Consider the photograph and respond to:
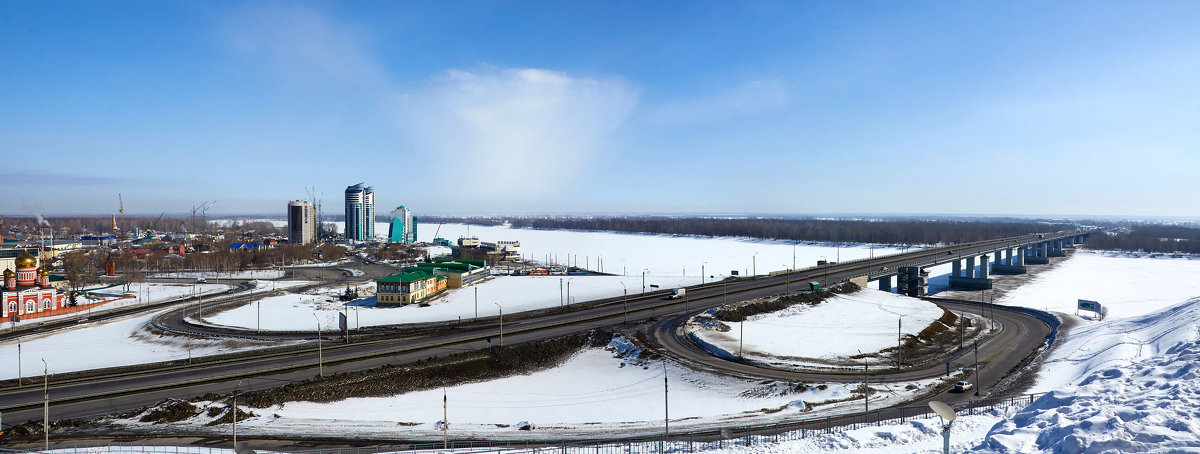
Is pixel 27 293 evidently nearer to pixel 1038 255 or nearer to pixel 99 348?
pixel 99 348

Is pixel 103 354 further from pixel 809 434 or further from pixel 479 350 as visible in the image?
pixel 809 434

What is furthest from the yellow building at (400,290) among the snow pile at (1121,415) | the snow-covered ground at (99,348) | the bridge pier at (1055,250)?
the bridge pier at (1055,250)

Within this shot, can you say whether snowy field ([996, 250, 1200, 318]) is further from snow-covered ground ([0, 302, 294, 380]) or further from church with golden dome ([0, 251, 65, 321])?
church with golden dome ([0, 251, 65, 321])

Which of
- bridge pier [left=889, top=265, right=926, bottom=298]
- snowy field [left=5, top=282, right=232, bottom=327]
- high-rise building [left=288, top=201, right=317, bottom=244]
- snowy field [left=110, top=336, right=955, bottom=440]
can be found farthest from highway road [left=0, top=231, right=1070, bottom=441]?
high-rise building [left=288, top=201, right=317, bottom=244]

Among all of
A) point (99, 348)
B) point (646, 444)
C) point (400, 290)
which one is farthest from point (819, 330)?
point (99, 348)

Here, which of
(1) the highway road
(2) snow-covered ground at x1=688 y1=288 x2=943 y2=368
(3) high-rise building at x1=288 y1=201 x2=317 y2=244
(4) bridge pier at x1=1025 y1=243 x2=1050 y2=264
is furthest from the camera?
(3) high-rise building at x1=288 y1=201 x2=317 y2=244

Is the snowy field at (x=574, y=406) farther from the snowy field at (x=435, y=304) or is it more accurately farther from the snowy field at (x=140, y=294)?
the snowy field at (x=140, y=294)
